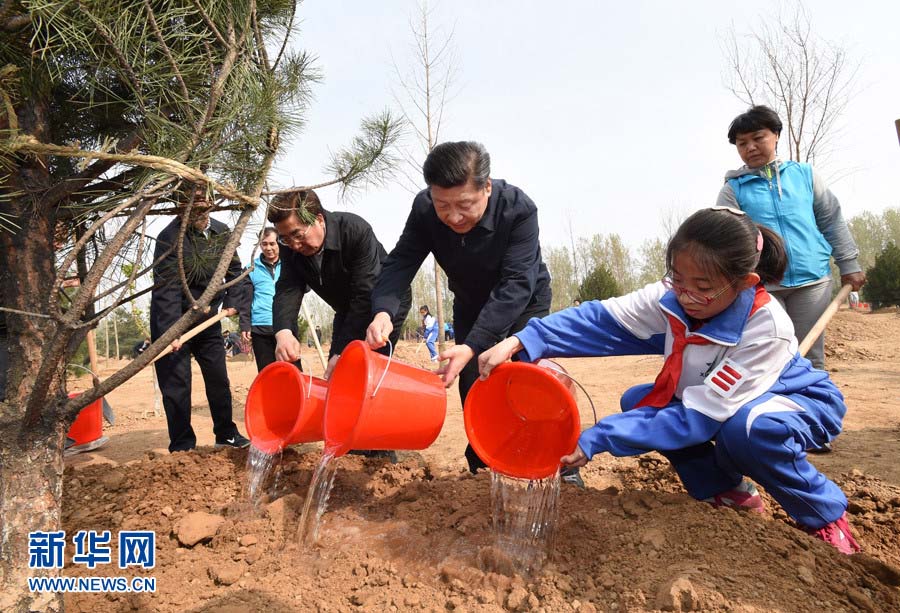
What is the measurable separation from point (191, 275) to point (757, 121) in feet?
9.02

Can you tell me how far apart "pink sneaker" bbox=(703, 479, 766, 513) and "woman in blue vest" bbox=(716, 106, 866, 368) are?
1.16 m

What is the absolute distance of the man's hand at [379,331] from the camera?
2178 mm

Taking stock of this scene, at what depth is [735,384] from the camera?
169cm

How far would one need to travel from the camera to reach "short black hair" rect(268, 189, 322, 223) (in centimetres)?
233

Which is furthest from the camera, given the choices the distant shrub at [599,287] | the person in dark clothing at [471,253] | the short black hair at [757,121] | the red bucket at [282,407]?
the distant shrub at [599,287]

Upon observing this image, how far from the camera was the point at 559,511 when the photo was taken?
6.66 ft

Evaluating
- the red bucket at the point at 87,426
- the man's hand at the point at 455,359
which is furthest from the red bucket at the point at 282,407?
the red bucket at the point at 87,426

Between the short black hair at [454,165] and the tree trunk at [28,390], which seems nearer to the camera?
the tree trunk at [28,390]

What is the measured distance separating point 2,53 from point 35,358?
35.5 inches

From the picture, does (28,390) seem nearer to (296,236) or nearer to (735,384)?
(296,236)

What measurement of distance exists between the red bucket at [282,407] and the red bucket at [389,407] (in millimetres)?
122

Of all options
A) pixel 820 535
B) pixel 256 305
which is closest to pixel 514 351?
pixel 820 535

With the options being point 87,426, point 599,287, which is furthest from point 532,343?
point 599,287

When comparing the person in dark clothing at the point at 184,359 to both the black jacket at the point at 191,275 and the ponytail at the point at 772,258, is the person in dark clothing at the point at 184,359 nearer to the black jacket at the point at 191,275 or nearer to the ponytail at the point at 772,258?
the black jacket at the point at 191,275
